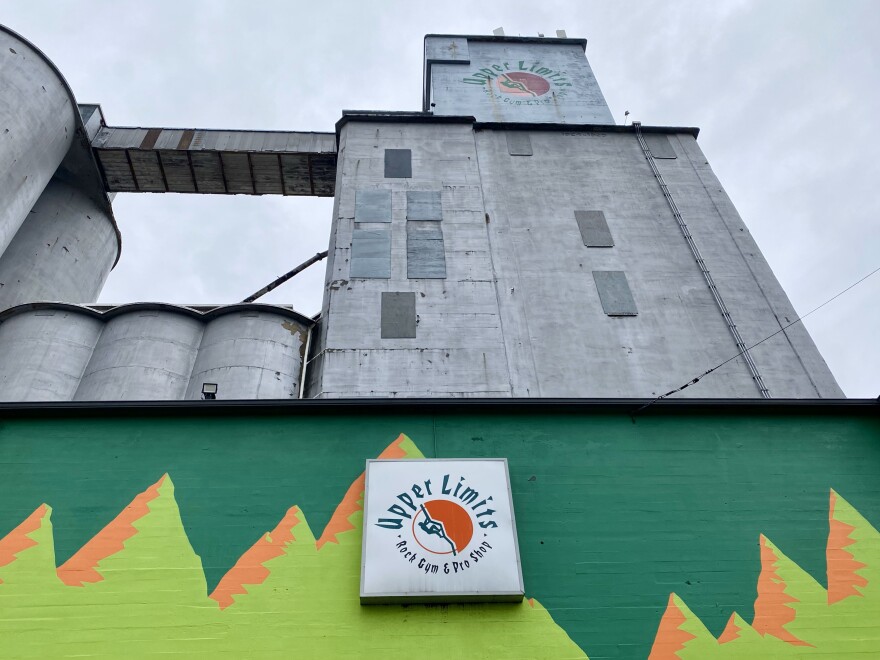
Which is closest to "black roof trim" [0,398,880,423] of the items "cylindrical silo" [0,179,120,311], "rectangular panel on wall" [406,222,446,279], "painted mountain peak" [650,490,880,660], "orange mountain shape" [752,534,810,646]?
"painted mountain peak" [650,490,880,660]

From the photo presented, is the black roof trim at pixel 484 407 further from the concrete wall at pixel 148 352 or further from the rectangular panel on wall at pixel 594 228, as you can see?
the rectangular panel on wall at pixel 594 228

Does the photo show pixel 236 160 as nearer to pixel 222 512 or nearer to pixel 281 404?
pixel 281 404

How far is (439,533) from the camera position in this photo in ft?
34.4

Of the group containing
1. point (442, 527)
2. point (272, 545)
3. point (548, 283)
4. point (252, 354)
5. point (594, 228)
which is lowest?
point (272, 545)

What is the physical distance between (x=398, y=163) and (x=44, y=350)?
1163 centimetres

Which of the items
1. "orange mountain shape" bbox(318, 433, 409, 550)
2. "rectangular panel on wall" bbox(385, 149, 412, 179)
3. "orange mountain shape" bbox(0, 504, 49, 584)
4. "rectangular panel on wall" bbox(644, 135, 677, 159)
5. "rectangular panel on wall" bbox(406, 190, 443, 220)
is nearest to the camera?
"orange mountain shape" bbox(0, 504, 49, 584)

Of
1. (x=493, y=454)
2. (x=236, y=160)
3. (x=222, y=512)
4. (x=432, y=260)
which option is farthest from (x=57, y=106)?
(x=493, y=454)

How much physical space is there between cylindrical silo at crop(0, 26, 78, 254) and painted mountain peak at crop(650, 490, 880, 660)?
67.5 ft

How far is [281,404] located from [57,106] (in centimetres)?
1560

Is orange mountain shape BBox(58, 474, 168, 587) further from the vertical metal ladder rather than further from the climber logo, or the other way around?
the vertical metal ladder

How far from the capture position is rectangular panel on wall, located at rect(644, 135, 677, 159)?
866 inches

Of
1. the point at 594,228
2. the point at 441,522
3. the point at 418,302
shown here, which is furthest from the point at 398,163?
the point at 441,522

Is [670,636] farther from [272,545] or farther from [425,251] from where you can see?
[425,251]

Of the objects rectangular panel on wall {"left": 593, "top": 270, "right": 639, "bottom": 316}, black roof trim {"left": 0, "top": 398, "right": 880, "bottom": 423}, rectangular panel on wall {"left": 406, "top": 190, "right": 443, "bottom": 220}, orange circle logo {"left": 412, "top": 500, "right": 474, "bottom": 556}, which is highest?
rectangular panel on wall {"left": 406, "top": 190, "right": 443, "bottom": 220}
